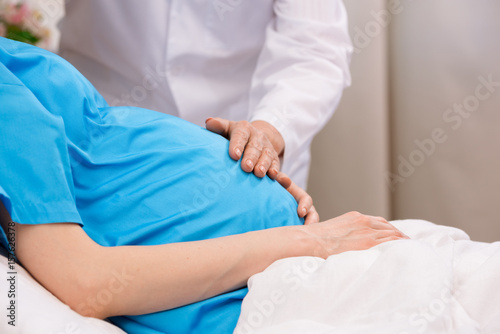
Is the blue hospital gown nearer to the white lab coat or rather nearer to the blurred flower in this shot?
the white lab coat

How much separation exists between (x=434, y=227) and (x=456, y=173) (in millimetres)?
1279

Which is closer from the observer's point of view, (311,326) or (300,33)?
(311,326)

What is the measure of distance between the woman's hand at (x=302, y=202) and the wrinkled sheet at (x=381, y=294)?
0.28m

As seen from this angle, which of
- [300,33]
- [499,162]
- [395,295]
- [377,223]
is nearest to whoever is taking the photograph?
[395,295]

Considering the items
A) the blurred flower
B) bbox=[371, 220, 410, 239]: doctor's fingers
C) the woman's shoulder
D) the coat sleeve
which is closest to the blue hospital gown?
the woman's shoulder

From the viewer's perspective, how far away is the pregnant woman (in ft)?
2.80

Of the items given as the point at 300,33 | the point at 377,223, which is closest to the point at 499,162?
the point at 300,33

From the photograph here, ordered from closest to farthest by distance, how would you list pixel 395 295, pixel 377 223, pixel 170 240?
1. pixel 395 295
2. pixel 170 240
3. pixel 377 223

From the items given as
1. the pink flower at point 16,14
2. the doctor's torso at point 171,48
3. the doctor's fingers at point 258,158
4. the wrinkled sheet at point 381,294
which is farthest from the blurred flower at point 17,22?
the wrinkled sheet at point 381,294

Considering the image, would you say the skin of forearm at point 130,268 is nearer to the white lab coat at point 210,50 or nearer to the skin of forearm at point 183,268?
the skin of forearm at point 183,268

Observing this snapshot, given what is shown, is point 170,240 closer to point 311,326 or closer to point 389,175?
point 311,326

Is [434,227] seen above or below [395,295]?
below

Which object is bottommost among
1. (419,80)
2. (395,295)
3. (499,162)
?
(499,162)

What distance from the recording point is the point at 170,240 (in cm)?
99
